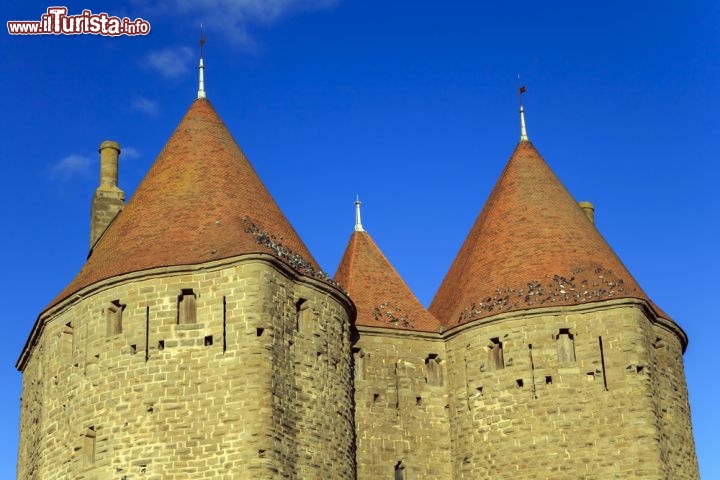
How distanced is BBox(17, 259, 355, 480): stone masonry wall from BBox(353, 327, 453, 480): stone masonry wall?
200 centimetres

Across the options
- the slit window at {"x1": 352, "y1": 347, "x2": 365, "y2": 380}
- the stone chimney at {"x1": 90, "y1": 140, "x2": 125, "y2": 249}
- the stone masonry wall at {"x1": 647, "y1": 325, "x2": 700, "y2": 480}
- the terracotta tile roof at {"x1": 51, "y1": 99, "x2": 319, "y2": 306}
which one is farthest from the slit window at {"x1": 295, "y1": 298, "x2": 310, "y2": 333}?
the stone masonry wall at {"x1": 647, "y1": 325, "x2": 700, "y2": 480}

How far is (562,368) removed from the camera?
31.3 meters

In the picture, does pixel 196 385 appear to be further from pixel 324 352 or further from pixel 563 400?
pixel 563 400

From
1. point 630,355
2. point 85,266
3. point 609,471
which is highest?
point 85,266

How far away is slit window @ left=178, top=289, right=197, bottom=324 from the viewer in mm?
28203

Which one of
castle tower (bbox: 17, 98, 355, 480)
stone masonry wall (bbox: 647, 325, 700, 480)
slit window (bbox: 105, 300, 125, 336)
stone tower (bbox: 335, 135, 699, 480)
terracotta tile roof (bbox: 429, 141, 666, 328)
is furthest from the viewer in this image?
terracotta tile roof (bbox: 429, 141, 666, 328)

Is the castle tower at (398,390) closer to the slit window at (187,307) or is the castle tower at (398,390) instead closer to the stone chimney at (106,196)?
the slit window at (187,307)

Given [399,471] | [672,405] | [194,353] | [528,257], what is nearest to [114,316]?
[194,353]

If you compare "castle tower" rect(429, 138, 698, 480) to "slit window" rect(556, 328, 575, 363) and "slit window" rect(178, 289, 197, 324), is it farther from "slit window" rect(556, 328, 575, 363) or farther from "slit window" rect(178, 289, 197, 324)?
"slit window" rect(178, 289, 197, 324)

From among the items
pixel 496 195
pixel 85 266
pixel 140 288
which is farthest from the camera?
pixel 496 195

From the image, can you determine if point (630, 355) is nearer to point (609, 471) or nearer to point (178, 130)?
point (609, 471)

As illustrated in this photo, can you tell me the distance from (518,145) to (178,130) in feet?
31.0

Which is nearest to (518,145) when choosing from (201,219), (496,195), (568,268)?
(496,195)

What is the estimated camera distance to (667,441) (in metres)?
31.2
